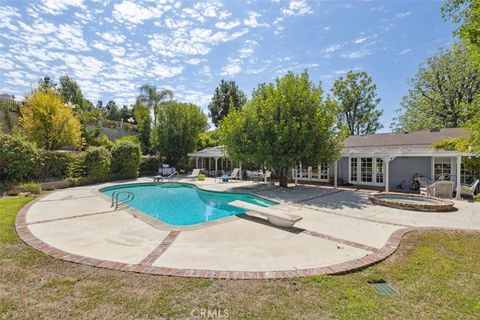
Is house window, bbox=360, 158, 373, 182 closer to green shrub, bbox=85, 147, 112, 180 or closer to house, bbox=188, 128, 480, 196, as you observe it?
house, bbox=188, 128, 480, 196

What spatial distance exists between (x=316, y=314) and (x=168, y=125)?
24733mm

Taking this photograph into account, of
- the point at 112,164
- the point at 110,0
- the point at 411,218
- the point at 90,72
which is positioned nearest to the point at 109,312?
the point at 411,218

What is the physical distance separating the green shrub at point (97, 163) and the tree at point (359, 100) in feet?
103

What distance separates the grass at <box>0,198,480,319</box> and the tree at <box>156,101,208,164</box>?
842 inches

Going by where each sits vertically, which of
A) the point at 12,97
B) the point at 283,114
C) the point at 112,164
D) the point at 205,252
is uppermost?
the point at 12,97

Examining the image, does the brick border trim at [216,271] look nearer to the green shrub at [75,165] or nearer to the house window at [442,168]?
the house window at [442,168]

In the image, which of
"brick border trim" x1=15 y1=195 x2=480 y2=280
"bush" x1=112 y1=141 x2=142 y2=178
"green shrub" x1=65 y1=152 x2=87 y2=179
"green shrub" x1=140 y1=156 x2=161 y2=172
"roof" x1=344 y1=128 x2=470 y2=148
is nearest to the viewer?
"brick border trim" x1=15 y1=195 x2=480 y2=280

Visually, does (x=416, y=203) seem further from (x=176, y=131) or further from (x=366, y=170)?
(x=176, y=131)

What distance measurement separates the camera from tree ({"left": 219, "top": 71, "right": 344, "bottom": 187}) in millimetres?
13945

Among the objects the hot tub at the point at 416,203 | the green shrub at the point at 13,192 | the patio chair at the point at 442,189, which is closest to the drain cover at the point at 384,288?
the hot tub at the point at 416,203

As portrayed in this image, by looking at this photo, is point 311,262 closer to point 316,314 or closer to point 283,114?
point 316,314

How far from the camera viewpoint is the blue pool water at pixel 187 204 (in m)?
9.64

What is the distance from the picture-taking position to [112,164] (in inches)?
778

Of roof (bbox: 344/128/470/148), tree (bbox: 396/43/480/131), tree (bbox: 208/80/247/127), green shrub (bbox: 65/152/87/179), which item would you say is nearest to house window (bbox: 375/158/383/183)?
roof (bbox: 344/128/470/148)
